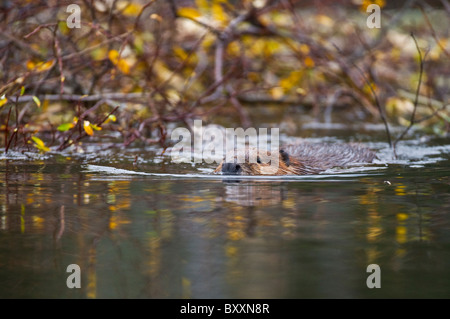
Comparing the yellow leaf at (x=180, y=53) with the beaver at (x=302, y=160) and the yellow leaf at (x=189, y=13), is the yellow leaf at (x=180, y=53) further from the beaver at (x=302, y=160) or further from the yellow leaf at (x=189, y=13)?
the beaver at (x=302, y=160)

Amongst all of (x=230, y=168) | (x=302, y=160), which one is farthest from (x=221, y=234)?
(x=302, y=160)

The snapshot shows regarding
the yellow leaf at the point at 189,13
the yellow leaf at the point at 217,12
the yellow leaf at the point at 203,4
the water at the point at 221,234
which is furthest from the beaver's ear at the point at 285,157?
the yellow leaf at the point at 203,4

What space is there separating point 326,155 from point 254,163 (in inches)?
46.5

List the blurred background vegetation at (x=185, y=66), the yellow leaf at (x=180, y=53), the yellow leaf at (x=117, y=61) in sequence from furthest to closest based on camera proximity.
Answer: the yellow leaf at (x=180, y=53), the blurred background vegetation at (x=185, y=66), the yellow leaf at (x=117, y=61)

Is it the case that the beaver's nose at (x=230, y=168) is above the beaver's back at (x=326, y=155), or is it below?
below

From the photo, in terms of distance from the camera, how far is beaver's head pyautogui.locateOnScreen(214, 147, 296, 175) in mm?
4793

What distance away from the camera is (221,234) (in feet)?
9.84

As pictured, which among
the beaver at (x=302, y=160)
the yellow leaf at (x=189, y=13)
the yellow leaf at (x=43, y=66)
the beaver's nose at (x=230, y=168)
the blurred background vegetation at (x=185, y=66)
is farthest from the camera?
the yellow leaf at (x=189, y=13)

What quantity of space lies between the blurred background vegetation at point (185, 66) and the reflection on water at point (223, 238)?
6.06ft

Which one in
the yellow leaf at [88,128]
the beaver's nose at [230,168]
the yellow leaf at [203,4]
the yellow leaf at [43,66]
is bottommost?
the beaver's nose at [230,168]

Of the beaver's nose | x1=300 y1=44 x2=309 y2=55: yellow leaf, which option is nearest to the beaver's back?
the beaver's nose

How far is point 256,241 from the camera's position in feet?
9.41

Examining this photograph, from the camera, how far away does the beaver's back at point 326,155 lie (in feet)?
18.3

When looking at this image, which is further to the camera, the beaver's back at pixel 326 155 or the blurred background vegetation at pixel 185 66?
the blurred background vegetation at pixel 185 66
